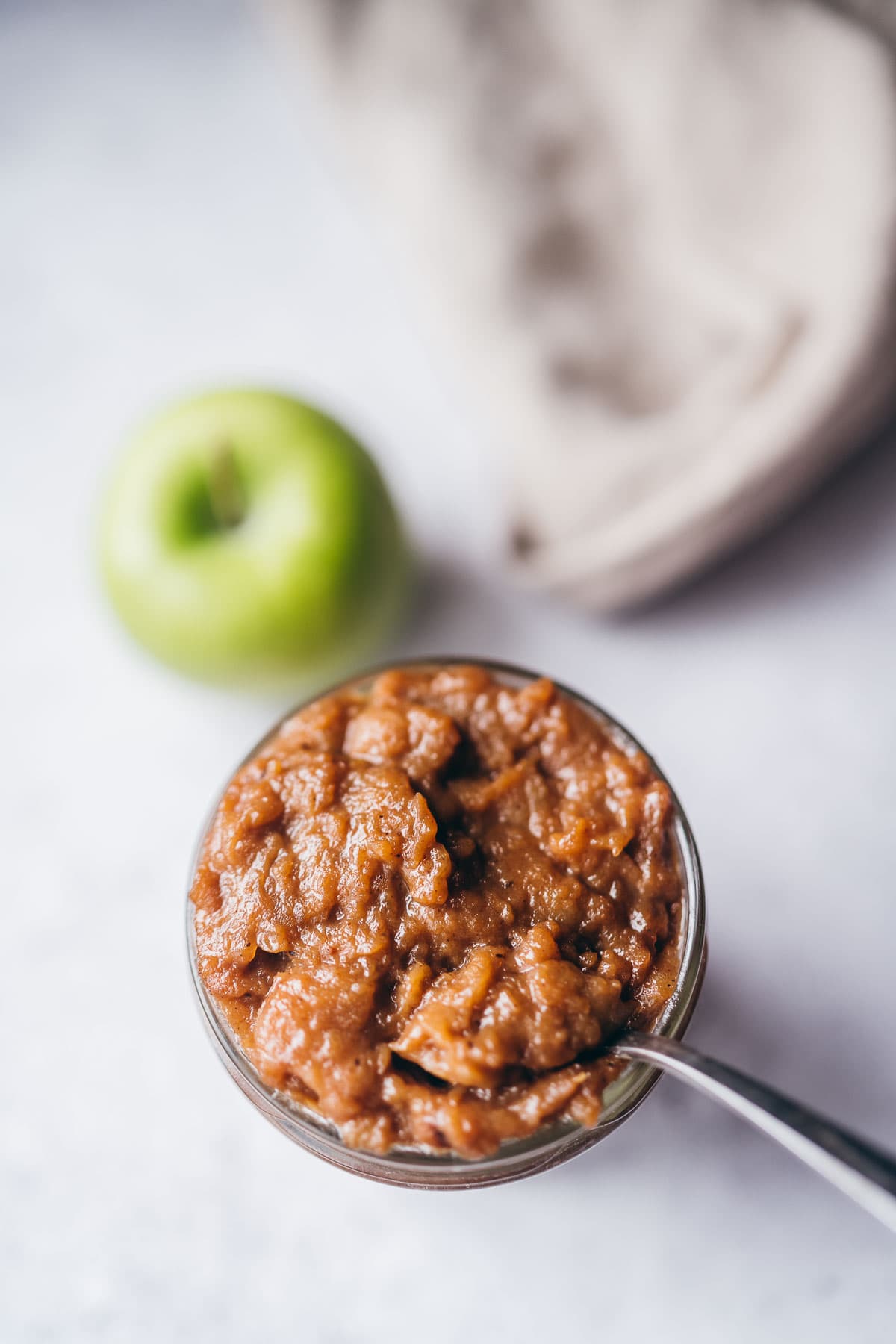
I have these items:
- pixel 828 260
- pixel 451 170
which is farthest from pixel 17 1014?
pixel 828 260

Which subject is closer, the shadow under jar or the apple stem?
the shadow under jar

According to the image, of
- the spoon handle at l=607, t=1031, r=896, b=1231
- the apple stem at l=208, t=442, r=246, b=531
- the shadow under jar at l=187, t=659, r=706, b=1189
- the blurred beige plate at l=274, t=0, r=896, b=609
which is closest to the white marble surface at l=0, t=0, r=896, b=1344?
the blurred beige plate at l=274, t=0, r=896, b=609

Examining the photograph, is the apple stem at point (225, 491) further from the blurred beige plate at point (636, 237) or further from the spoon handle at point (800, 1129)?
the spoon handle at point (800, 1129)

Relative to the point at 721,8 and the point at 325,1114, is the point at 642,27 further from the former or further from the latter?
the point at 325,1114

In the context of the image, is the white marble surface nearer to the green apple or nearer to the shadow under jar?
the green apple

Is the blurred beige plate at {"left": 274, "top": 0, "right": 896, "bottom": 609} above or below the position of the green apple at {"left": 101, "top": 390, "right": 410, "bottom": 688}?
above

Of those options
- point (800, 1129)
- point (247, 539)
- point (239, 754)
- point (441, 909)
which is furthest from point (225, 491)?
point (800, 1129)
